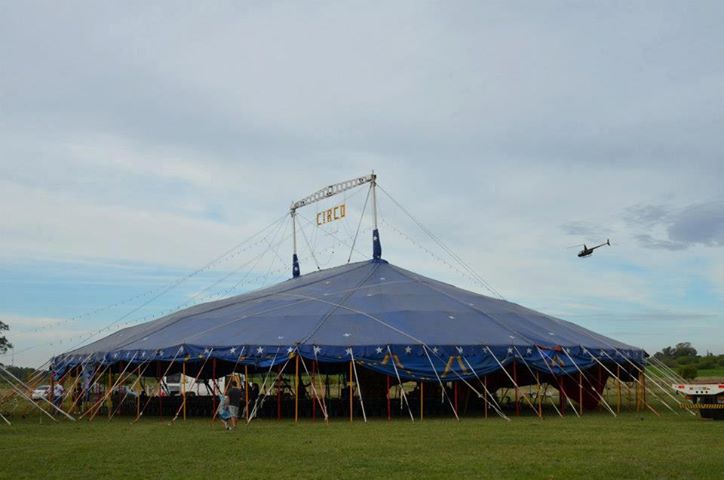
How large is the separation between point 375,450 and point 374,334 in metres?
9.01

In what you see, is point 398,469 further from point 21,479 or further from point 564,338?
point 564,338

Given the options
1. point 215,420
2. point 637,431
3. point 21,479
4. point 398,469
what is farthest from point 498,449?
point 215,420

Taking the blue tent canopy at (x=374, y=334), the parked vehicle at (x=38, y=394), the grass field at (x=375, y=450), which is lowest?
the grass field at (x=375, y=450)

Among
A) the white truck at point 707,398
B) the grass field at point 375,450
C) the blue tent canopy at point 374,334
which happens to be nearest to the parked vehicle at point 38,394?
the blue tent canopy at point 374,334

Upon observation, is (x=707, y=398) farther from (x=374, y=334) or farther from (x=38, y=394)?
(x=38, y=394)

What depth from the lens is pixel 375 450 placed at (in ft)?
51.0

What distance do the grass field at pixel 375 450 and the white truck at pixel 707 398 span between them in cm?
63

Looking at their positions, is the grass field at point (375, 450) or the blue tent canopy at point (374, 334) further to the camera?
the blue tent canopy at point (374, 334)

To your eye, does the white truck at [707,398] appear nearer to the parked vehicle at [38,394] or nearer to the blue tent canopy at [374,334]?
the blue tent canopy at [374,334]

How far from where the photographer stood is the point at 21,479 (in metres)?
12.3

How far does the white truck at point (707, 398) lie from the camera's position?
72.5ft

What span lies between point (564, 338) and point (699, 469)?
48.5 ft

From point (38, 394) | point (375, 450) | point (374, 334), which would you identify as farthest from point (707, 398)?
point (38, 394)

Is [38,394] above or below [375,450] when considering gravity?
above
